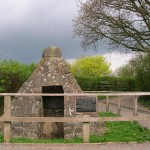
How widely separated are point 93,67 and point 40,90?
58734 mm

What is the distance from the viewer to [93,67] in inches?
2815

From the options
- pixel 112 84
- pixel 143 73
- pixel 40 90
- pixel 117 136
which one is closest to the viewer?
pixel 117 136

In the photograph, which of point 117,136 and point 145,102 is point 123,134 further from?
point 145,102

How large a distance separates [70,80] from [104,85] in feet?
91.5

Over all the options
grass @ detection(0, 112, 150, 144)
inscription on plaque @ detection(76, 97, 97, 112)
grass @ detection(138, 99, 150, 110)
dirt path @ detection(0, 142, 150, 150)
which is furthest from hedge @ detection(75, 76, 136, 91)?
dirt path @ detection(0, 142, 150, 150)

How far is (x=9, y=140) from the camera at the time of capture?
11.3m

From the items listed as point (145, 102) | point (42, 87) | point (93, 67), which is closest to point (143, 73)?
point (145, 102)

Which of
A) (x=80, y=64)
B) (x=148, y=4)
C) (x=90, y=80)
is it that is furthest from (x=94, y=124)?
(x=80, y=64)

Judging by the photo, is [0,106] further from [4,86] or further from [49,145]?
[49,145]

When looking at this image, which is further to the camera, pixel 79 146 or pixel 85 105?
pixel 85 105

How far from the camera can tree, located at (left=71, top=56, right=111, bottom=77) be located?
2793 inches

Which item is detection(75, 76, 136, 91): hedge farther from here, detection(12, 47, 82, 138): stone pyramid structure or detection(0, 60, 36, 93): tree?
detection(12, 47, 82, 138): stone pyramid structure

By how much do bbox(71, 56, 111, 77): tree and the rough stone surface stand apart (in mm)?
56508

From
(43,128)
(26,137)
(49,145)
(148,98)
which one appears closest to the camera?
(49,145)
